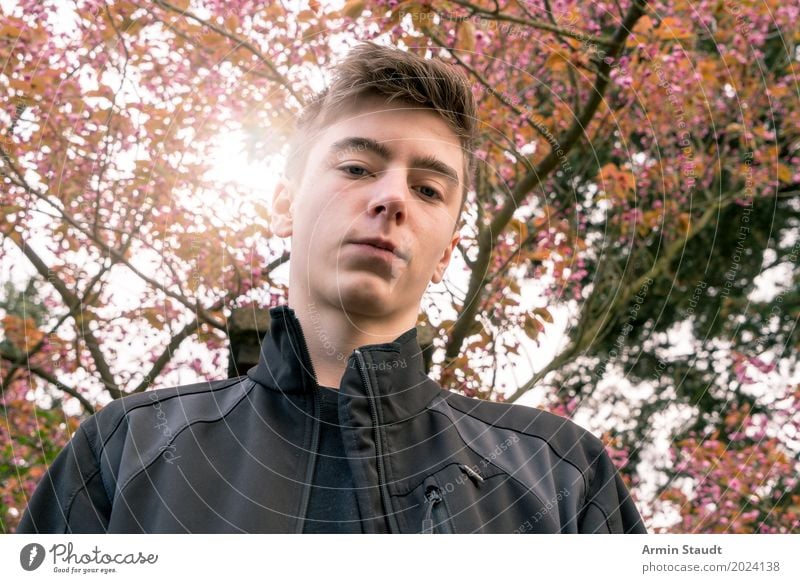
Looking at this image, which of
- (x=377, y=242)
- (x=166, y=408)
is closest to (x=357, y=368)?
(x=377, y=242)

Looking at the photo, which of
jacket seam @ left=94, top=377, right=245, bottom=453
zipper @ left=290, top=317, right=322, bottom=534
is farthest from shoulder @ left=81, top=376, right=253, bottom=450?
zipper @ left=290, top=317, right=322, bottom=534

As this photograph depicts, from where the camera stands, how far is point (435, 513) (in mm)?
956

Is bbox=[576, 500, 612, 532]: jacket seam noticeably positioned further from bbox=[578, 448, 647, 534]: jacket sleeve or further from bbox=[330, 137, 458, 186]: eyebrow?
bbox=[330, 137, 458, 186]: eyebrow

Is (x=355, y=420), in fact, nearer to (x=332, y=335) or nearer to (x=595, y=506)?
(x=332, y=335)

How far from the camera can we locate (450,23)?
1527mm

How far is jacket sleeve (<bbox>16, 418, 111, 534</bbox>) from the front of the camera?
0.94 metres

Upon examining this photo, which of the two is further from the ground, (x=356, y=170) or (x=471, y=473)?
(x=356, y=170)

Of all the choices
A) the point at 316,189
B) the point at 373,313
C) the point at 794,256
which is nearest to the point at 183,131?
the point at 316,189

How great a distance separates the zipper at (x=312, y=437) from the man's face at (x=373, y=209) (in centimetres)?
6

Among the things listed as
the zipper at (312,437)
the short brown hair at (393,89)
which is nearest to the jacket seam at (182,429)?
the zipper at (312,437)

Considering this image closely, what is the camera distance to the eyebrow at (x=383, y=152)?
1.07m

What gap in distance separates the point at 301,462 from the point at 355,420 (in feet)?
0.30

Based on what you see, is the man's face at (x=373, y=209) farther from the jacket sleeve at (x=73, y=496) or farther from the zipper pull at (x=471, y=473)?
the jacket sleeve at (x=73, y=496)
